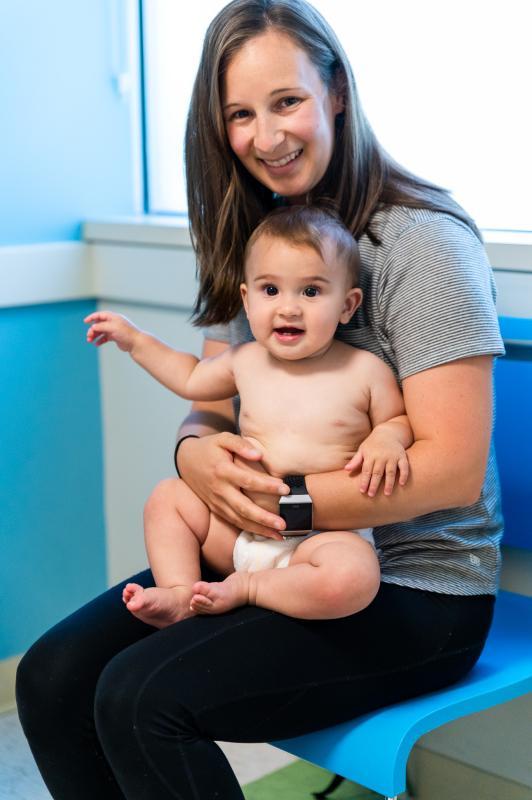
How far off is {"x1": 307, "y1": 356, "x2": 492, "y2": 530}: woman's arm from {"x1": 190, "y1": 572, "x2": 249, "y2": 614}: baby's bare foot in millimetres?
132

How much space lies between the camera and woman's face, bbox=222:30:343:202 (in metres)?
1.47

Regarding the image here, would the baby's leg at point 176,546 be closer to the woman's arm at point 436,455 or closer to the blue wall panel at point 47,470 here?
the woman's arm at point 436,455

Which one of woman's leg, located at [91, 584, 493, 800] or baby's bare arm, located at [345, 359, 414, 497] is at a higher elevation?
baby's bare arm, located at [345, 359, 414, 497]

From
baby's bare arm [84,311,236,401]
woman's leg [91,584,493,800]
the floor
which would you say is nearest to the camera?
woman's leg [91,584,493,800]

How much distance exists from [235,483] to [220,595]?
0.58 feet

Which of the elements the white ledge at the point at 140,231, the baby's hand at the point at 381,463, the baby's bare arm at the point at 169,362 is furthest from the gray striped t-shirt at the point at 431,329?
the white ledge at the point at 140,231

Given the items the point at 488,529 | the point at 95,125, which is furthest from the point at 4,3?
the point at 488,529

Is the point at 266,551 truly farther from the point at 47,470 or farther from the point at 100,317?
the point at 47,470

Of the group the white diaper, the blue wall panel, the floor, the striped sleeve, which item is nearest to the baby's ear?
the striped sleeve

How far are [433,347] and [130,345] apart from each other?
1.73 feet

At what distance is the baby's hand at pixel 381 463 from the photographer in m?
1.37

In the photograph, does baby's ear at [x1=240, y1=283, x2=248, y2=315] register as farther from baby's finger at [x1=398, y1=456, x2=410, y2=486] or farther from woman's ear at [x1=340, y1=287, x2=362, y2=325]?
baby's finger at [x1=398, y1=456, x2=410, y2=486]

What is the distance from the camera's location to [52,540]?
2.39m

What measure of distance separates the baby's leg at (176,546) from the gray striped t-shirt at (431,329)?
0.77 ft
